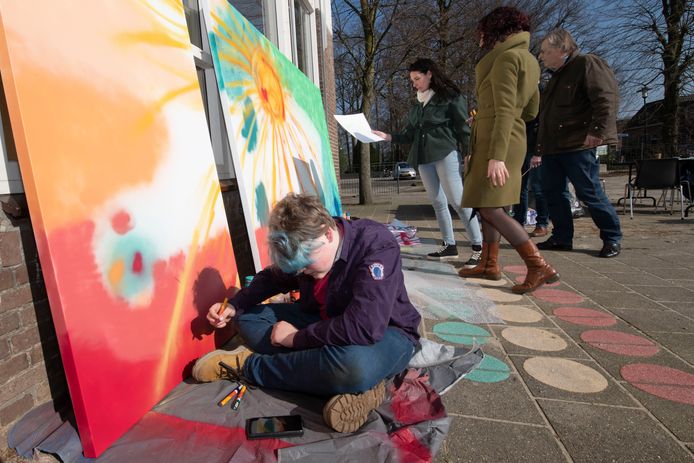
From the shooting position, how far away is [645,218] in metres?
6.46

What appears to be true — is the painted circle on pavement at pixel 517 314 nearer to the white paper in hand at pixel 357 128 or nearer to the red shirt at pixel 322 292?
the red shirt at pixel 322 292

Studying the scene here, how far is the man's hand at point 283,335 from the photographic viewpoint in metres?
1.69

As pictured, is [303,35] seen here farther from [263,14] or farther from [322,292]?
[322,292]

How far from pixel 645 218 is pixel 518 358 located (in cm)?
591

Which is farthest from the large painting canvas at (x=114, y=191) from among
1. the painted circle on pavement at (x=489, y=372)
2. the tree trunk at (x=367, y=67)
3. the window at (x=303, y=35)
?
the tree trunk at (x=367, y=67)

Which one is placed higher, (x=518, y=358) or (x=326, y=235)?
(x=326, y=235)

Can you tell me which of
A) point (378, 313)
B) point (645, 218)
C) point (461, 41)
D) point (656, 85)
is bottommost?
point (645, 218)

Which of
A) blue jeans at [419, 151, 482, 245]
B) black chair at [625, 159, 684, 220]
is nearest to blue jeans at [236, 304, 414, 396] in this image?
blue jeans at [419, 151, 482, 245]

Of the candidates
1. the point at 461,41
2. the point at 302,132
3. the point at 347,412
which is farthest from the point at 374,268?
the point at 461,41

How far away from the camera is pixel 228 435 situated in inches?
55.9

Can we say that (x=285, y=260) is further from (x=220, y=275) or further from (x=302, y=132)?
(x=302, y=132)

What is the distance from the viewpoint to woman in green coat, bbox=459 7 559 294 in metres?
2.71

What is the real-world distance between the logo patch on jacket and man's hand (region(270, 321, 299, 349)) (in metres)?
0.41

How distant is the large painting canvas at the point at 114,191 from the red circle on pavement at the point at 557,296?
6.82 feet
